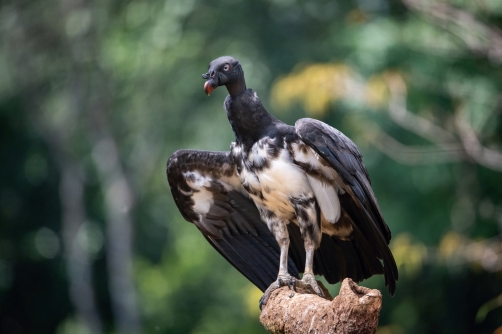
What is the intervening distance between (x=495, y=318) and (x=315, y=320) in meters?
7.56

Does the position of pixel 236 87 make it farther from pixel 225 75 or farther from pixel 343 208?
pixel 343 208

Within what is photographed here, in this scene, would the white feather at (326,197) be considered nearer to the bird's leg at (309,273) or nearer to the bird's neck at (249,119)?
the bird's leg at (309,273)

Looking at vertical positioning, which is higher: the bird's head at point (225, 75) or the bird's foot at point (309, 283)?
the bird's head at point (225, 75)

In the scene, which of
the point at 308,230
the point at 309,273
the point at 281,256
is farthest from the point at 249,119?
the point at 309,273

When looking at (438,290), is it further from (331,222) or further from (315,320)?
(315,320)

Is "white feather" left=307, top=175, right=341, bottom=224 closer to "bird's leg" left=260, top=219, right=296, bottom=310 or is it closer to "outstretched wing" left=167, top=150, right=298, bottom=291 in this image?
"bird's leg" left=260, top=219, right=296, bottom=310

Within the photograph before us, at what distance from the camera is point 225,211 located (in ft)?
20.7

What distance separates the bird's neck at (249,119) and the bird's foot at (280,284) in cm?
89

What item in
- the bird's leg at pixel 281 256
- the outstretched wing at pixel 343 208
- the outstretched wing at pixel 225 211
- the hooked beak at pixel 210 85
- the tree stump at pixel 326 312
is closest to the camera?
the tree stump at pixel 326 312

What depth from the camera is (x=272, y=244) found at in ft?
20.2

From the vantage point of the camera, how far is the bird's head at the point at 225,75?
5391 millimetres

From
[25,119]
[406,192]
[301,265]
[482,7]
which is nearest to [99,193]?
[25,119]

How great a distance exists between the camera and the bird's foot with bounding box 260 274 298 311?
5.32m

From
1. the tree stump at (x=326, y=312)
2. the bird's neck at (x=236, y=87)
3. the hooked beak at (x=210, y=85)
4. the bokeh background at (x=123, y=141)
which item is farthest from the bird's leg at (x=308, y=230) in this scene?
the bokeh background at (x=123, y=141)
